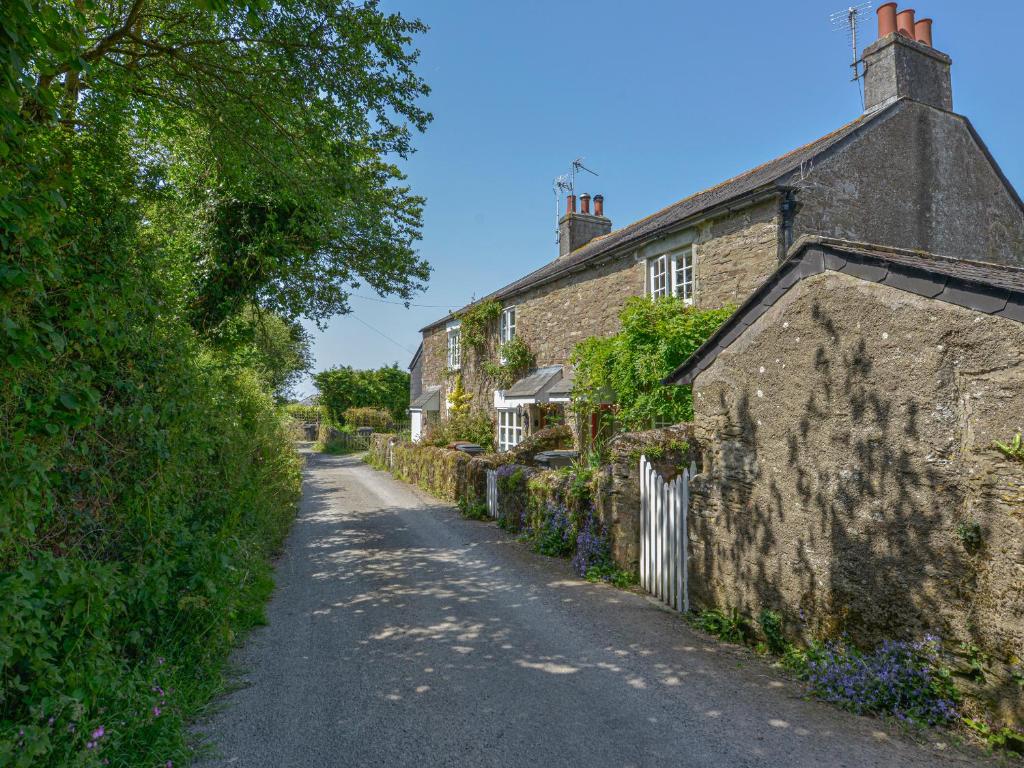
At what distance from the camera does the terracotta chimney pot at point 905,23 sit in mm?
11344

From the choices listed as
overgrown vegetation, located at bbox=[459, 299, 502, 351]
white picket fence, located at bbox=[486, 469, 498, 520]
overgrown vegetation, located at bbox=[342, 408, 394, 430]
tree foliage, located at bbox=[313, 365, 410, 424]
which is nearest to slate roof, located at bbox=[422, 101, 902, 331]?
overgrown vegetation, located at bbox=[459, 299, 502, 351]

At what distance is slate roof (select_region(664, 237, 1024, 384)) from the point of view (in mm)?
3809

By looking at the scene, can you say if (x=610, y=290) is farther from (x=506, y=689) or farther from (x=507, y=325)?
(x=506, y=689)

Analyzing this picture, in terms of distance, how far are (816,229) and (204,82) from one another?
9.62 m

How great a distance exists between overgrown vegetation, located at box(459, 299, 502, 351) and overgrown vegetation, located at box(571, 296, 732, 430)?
787cm

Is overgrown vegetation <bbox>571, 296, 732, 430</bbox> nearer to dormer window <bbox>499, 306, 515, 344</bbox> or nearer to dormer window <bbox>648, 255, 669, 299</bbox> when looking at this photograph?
dormer window <bbox>648, 255, 669, 299</bbox>

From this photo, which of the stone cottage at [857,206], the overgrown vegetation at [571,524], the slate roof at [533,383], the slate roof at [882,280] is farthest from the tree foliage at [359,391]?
the slate roof at [882,280]

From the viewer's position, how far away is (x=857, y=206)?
1066 centimetres

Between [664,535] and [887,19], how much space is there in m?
11.5

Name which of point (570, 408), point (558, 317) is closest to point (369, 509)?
point (570, 408)

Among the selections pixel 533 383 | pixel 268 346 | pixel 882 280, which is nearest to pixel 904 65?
pixel 882 280

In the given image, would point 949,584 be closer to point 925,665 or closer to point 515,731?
point 925,665

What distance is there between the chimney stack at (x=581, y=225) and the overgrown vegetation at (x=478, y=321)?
3618mm

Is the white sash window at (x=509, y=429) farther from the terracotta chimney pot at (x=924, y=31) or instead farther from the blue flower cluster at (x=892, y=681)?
the blue flower cluster at (x=892, y=681)
